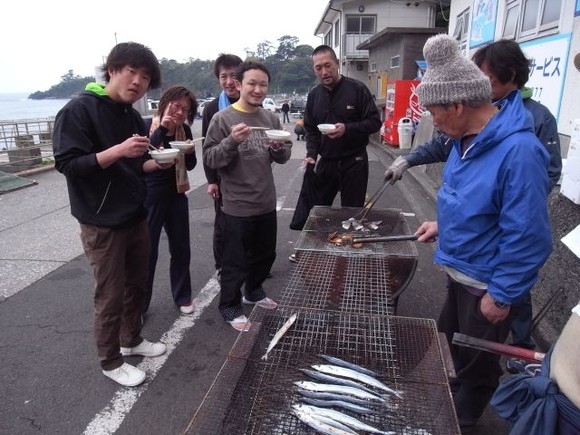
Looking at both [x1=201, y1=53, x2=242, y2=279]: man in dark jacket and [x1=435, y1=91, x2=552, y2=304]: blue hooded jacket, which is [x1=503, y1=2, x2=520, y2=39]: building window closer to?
A: [x1=201, y1=53, x2=242, y2=279]: man in dark jacket

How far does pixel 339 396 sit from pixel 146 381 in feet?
6.20

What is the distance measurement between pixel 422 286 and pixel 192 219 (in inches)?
166

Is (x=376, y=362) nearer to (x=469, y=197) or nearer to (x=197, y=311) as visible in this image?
(x=469, y=197)

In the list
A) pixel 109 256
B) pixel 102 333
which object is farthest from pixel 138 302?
pixel 109 256

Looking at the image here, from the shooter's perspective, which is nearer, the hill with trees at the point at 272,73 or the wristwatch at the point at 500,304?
the wristwatch at the point at 500,304

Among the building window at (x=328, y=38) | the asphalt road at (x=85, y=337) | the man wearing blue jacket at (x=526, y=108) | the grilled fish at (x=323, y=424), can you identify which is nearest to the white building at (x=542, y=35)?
the man wearing blue jacket at (x=526, y=108)

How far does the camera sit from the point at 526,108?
289cm

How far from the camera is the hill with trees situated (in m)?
77.2

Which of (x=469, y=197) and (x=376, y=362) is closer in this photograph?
(x=469, y=197)

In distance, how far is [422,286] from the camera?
15.1 ft

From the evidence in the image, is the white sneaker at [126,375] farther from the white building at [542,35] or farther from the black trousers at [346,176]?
the white building at [542,35]

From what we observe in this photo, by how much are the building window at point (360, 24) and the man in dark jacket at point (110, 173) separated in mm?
31293

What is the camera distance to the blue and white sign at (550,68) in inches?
185

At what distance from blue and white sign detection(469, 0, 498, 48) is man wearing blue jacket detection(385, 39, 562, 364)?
5519 millimetres
